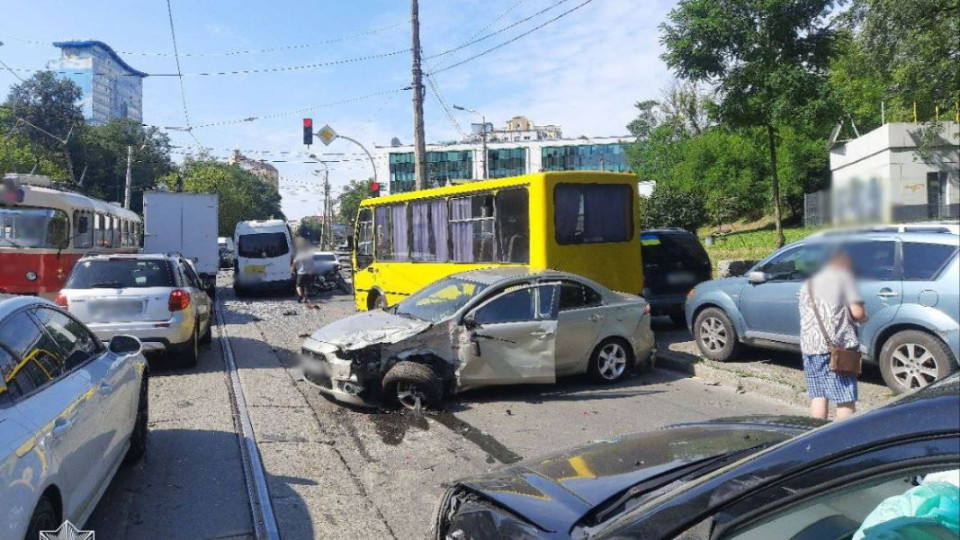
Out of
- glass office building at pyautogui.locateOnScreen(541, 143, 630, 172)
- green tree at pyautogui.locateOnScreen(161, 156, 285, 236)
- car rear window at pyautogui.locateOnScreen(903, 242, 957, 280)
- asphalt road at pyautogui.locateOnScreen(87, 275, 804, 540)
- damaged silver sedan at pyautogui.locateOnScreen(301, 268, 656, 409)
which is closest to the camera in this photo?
asphalt road at pyautogui.locateOnScreen(87, 275, 804, 540)

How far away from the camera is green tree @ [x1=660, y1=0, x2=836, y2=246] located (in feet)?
10.9

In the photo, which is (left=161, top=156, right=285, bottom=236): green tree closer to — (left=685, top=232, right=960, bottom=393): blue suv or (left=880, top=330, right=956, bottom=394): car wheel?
(left=685, top=232, right=960, bottom=393): blue suv

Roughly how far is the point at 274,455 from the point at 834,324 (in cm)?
444

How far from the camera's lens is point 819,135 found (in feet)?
10.8

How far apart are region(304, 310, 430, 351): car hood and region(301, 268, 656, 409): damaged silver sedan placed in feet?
0.04

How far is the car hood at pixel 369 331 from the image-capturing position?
7207 millimetres

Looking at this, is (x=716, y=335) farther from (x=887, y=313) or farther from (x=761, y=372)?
(x=887, y=313)

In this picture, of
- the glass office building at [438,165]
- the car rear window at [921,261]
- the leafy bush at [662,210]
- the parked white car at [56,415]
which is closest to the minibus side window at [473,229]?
the car rear window at [921,261]

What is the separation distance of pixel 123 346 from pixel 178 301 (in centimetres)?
436

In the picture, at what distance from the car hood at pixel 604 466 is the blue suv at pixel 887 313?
730 millimetres

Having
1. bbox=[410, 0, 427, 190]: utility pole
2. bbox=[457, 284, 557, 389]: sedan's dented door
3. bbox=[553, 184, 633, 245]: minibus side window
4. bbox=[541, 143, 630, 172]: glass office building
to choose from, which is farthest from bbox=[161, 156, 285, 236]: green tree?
bbox=[457, 284, 557, 389]: sedan's dented door

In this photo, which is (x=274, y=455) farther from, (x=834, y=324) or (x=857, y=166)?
(x=857, y=166)

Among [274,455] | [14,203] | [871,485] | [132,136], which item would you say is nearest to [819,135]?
[871,485]

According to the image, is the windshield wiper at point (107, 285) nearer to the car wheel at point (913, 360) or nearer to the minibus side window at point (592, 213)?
the minibus side window at point (592, 213)
